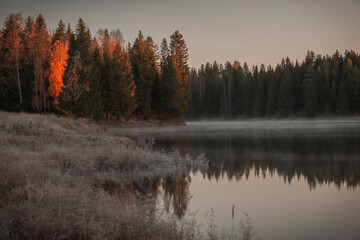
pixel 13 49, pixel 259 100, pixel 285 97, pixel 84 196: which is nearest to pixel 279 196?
pixel 84 196

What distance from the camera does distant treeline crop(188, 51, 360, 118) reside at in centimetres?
7288

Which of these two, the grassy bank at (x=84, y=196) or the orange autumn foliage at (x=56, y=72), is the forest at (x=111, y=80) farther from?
the grassy bank at (x=84, y=196)

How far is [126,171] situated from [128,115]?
3279 cm

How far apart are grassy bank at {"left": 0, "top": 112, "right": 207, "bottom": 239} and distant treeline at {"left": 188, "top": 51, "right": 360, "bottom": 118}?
68.7 meters

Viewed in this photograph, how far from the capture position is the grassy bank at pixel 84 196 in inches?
185

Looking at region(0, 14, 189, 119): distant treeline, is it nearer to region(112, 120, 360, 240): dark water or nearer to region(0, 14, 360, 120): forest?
region(0, 14, 360, 120): forest

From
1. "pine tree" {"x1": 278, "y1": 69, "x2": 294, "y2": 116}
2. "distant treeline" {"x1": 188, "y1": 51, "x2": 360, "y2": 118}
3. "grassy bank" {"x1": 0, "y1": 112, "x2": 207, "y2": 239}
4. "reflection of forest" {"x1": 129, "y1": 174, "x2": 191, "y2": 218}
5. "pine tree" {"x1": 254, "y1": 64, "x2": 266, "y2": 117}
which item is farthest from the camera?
"pine tree" {"x1": 254, "y1": 64, "x2": 266, "y2": 117}

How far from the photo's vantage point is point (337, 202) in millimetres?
8328

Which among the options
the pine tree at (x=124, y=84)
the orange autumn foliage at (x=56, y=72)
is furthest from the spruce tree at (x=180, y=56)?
the orange autumn foliage at (x=56, y=72)

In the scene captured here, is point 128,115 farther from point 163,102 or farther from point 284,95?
point 284,95

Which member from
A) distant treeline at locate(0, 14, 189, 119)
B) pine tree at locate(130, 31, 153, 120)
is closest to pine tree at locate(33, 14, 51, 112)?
distant treeline at locate(0, 14, 189, 119)

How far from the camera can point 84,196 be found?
6199 mm

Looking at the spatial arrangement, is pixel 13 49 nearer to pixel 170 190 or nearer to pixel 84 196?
pixel 170 190

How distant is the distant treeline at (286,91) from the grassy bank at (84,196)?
6867 cm
